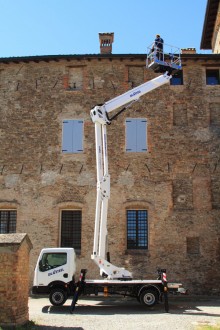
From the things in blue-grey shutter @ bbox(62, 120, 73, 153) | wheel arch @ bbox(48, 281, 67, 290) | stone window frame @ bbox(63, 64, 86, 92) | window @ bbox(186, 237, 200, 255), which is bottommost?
wheel arch @ bbox(48, 281, 67, 290)

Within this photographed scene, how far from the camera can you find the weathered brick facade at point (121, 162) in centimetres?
1794

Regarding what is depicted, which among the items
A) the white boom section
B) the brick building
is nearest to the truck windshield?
the white boom section

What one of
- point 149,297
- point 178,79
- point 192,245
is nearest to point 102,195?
point 149,297

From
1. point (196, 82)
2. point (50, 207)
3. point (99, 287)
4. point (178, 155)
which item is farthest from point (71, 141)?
point (99, 287)

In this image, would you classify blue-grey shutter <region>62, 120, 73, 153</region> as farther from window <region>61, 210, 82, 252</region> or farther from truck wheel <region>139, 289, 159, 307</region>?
truck wheel <region>139, 289, 159, 307</region>

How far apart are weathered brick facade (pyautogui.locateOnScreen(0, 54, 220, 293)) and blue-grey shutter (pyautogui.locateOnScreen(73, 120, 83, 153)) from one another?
0.26 metres

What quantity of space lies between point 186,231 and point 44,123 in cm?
833

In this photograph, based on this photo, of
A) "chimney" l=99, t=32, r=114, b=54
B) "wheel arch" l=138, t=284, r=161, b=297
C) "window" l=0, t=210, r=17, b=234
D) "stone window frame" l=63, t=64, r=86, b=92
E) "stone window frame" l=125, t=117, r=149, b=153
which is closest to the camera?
"wheel arch" l=138, t=284, r=161, b=297

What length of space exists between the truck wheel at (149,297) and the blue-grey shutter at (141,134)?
7637mm

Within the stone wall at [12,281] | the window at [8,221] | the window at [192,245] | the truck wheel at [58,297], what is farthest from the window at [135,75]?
the stone wall at [12,281]

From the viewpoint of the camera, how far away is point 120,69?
19.9 m

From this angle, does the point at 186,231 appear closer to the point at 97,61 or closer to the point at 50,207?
the point at 50,207

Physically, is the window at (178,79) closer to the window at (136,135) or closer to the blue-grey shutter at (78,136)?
the window at (136,135)

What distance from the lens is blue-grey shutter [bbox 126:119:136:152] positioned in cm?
1909
